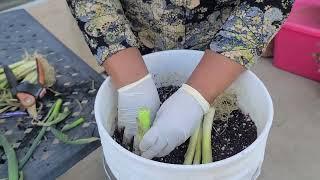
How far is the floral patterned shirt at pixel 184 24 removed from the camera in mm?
601

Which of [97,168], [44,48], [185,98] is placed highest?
[185,98]

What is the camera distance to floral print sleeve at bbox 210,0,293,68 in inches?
23.5

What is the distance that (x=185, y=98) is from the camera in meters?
0.59

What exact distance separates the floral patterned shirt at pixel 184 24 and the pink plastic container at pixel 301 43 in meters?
0.37

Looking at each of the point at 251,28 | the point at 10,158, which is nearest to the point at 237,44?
the point at 251,28

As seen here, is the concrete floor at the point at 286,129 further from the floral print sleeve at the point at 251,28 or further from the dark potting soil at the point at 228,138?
the floral print sleeve at the point at 251,28

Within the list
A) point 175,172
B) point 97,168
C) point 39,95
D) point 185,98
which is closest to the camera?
point 175,172

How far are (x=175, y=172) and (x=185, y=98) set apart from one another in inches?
5.5

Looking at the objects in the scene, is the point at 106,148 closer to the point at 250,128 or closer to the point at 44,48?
the point at 250,128

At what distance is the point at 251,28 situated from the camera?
0.60 m

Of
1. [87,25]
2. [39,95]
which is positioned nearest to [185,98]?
[87,25]

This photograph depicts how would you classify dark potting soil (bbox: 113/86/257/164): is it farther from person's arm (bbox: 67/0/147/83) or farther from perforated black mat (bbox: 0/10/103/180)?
perforated black mat (bbox: 0/10/103/180)

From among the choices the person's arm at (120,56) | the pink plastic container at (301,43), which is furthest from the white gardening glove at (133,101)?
the pink plastic container at (301,43)

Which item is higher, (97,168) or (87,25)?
(87,25)
